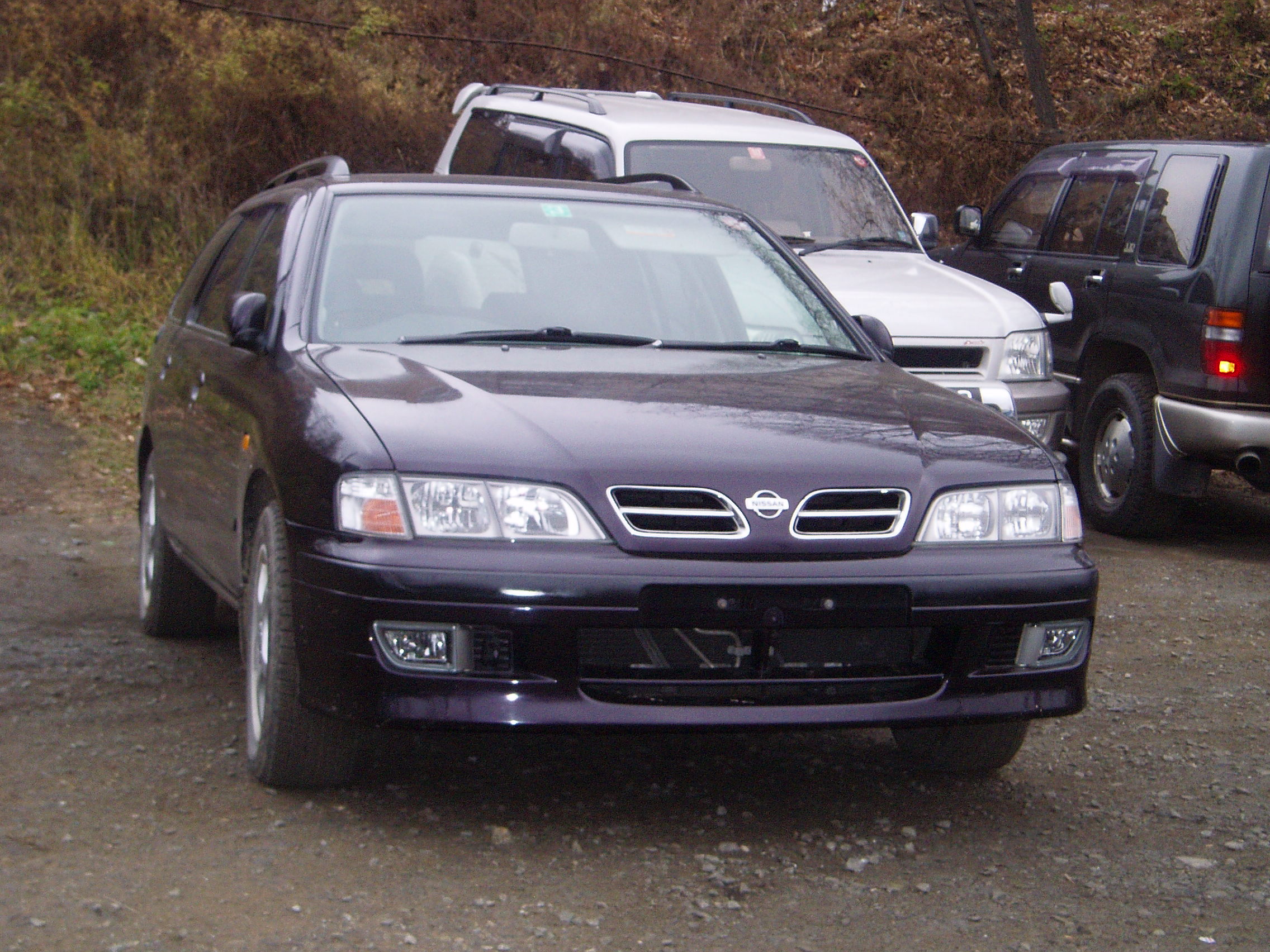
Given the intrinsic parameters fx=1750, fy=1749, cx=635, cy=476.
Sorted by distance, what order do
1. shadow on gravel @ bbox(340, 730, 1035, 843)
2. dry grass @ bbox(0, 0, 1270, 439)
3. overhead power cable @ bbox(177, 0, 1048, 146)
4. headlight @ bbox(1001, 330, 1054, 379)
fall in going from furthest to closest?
overhead power cable @ bbox(177, 0, 1048, 146) → dry grass @ bbox(0, 0, 1270, 439) → headlight @ bbox(1001, 330, 1054, 379) → shadow on gravel @ bbox(340, 730, 1035, 843)

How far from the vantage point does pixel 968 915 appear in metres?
3.63

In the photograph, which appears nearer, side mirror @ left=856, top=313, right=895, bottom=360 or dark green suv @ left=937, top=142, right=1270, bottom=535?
side mirror @ left=856, top=313, right=895, bottom=360

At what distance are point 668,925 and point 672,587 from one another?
719 millimetres

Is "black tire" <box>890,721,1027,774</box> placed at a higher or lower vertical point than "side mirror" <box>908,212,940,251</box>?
lower

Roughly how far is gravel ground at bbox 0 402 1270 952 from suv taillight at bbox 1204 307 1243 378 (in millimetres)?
2658

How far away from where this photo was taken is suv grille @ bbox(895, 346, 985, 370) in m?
8.25

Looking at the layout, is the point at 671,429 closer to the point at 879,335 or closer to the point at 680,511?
the point at 680,511

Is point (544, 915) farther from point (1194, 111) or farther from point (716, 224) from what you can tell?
point (1194, 111)

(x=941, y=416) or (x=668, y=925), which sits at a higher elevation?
(x=941, y=416)

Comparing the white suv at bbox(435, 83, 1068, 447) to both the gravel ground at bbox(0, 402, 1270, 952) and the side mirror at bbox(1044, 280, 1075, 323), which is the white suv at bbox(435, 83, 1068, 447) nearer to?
the side mirror at bbox(1044, 280, 1075, 323)

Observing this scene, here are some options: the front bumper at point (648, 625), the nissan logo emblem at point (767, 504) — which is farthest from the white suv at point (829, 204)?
the nissan logo emblem at point (767, 504)

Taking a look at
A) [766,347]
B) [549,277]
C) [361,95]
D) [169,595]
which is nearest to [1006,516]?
[766,347]

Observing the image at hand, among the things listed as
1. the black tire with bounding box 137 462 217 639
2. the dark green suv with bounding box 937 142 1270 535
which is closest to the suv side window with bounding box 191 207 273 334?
the black tire with bounding box 137 462 217 639

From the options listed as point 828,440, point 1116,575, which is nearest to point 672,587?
point 828,440
